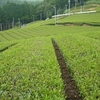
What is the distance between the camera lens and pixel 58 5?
4783 inches

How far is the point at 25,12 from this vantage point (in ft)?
387

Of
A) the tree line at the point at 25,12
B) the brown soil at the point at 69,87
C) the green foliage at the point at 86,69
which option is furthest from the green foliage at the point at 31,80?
the tree line at the point at 25,12

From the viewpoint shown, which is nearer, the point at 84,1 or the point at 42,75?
the point at 42,75

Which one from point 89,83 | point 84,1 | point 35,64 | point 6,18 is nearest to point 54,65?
point 35,64

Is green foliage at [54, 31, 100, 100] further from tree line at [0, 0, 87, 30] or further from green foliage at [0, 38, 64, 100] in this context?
tree line at [0, 0, 87, 30]

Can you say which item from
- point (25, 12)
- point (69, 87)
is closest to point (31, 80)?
point (69, 87)

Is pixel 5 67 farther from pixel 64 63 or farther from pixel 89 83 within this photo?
pixel 89 83

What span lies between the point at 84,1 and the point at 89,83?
361 feet

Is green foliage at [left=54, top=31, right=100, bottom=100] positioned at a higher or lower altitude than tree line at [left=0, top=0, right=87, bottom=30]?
lower

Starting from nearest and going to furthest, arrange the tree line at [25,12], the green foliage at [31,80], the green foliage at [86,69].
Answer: the green foliage at [31,80], the green foliage at [86,69], the tree line at [25,12]

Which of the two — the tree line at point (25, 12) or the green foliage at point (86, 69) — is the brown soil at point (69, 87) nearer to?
the green foliage at point (86, 69)

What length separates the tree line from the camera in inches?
4323

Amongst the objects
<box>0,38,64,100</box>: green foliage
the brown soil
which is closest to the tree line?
<box>0,38,64,100</box>: green foliage

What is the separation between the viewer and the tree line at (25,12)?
110 meters
